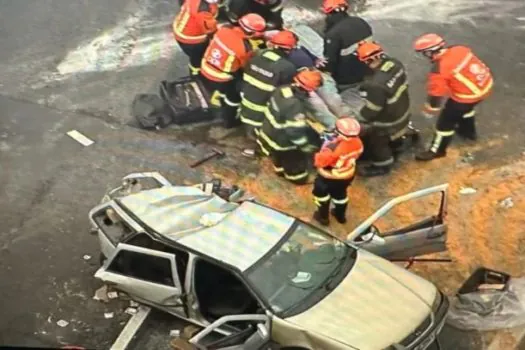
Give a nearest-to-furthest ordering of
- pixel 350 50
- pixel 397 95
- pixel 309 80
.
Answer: pixel 309 80, pixel 397 95, pixel 350 50

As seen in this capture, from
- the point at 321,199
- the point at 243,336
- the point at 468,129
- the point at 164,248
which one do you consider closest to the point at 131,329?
the point at 164,248

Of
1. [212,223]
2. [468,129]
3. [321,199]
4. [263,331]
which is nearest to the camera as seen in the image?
[263,331]

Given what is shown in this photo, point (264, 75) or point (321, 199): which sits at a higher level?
point (264, 75)

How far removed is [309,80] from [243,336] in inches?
145

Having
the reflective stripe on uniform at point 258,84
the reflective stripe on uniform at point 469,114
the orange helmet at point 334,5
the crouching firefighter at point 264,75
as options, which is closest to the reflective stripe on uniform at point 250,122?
the crouching firefighter at point 264,75

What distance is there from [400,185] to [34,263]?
14.3 feet

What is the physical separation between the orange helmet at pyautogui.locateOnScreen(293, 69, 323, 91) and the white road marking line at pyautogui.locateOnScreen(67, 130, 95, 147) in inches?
117

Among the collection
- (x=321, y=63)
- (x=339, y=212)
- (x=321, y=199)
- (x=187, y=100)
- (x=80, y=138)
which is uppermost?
(x=321, y=63)

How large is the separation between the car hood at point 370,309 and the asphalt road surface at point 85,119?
1.09m

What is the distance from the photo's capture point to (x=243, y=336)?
27.2 ft

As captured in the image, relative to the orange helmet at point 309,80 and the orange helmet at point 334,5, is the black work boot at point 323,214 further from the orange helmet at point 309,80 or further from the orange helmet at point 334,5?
the orange helmet at point 334,5

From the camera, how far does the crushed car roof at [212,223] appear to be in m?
8.73

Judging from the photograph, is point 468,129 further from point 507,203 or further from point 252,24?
point 252,24

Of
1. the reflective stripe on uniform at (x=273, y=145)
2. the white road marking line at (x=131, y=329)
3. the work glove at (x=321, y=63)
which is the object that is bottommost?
the white road marking line at (x=131, y=329)
